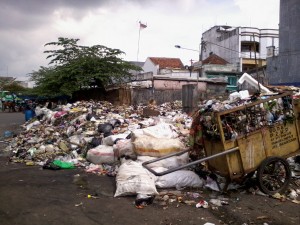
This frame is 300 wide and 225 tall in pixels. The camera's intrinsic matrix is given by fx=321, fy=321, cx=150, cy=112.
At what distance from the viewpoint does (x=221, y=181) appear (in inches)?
211

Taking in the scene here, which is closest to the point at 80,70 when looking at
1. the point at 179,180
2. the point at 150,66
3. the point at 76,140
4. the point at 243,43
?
the point at 76,140

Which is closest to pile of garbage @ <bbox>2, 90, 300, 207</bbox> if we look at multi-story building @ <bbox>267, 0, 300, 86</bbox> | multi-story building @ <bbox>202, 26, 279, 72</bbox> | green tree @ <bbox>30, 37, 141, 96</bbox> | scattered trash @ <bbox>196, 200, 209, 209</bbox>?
scattered trash @ <bbox>196, 200, 209, 209</bbox>

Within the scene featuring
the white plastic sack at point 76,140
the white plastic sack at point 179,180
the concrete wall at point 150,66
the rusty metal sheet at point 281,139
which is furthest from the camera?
the concrete wall at point 150,66

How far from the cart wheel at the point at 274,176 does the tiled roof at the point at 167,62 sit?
3052cm

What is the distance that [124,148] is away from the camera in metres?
6.39

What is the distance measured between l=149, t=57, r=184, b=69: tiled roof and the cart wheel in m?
30.5

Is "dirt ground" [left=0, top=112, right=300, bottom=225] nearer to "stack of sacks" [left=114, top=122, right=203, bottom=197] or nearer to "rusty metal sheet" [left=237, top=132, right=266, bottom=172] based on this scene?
"stack of sacks" [left=114, top=122, right=203, bottom=197]

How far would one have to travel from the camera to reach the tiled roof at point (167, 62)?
35.8 meters

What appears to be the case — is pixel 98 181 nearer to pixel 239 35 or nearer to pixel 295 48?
pixel 295 48

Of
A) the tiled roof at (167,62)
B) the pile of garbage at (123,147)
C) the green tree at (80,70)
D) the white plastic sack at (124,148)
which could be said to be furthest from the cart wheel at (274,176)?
the tiled roof at (167,62)

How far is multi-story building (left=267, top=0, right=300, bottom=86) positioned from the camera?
65.8 feet

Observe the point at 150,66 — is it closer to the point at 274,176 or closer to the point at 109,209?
the point at 274,176

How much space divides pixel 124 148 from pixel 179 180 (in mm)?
1586

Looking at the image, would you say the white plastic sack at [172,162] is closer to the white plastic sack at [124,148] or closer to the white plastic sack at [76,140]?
the white plastic sack at [124,148]
